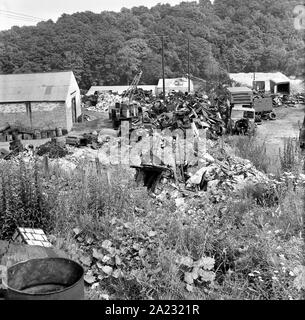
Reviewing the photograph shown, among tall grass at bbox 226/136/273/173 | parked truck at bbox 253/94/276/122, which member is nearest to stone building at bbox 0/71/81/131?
parked truck at bbox 253/94/276/122

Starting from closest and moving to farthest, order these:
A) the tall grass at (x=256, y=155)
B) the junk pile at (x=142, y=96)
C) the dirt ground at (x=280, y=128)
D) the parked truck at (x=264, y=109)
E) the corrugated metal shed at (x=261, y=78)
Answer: the tall grass at (x=256, y=155) → the dirt ground at (x=280, y=128) → the parked truck at (x=264, y=109) → the junk pile at (x=142, y=96) → the corrugated metal shed at (x=261, y=78)

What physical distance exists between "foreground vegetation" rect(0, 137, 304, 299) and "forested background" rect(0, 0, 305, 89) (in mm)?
13036

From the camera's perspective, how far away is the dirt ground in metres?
19.3

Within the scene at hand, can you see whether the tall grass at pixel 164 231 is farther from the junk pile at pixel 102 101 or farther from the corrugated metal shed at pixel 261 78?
the corrugated metal shed at pixel 261 78

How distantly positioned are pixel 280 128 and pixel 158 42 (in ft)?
78.2

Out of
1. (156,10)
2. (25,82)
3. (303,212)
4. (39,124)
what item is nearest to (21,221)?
(303,212)

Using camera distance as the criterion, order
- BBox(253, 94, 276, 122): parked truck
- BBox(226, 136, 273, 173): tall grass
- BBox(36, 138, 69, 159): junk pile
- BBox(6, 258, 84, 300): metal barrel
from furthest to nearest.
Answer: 1. BBox(253, 94, 276, 122): parked truck
2. BBox(36, 138, 69, 159): junk pile
3. BBox(226, 136, 273, 173): tall grass
4. BBox(6, 258, 84, 300): metal barrel

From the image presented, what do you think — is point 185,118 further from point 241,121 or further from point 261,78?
point 261,78

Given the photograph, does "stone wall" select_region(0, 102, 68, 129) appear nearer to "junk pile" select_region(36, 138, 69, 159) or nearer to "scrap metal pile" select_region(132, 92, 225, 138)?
"scrap metal pile" select_region(132, 92, 225, 138)

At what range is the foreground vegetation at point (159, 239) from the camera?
415cm

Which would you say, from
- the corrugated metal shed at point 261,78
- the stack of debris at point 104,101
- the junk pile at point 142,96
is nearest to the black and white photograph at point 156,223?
the junk pile at point 142,96

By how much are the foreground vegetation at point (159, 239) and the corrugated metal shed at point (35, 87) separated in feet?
61.8

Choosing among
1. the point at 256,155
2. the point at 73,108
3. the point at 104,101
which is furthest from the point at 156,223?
the point at 104,101
